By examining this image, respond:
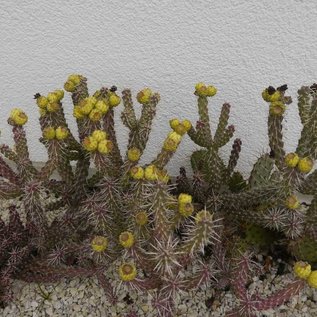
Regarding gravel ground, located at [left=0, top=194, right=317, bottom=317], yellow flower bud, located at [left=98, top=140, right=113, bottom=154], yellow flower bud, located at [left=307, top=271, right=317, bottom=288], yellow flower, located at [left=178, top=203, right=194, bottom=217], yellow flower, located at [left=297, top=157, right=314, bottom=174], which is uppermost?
yellow flower bud, located at [left=98, top=140, right=113, bottom=154]

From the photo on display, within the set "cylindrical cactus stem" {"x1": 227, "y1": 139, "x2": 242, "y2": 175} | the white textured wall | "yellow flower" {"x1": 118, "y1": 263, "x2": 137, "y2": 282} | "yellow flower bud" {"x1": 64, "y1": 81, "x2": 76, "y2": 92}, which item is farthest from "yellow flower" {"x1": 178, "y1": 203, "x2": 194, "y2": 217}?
the white textured wall

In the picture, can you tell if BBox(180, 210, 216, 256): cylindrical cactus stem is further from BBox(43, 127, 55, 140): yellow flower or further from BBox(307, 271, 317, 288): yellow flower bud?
BBox(43, 127, 55, 140): yellow flower

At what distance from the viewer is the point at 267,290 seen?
2.97 m

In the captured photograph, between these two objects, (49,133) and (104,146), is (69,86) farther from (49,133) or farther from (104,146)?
(104,146)

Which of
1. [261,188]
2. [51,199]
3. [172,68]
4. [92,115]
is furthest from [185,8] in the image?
[51,199]

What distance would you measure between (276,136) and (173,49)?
0.83 m

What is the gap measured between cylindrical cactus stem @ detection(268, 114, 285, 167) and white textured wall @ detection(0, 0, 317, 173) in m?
0.48

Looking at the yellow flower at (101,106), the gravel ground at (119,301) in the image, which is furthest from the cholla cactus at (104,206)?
the gravel ground at (119,301)

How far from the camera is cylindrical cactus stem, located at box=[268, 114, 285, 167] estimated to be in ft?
8.28

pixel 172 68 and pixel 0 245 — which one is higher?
pixel 172 68

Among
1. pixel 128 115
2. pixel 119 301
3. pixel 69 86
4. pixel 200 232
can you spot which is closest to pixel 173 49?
pixel 128 115

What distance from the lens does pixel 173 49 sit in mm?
2916

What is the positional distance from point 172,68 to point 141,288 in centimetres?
136

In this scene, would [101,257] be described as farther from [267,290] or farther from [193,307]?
[267,290]
